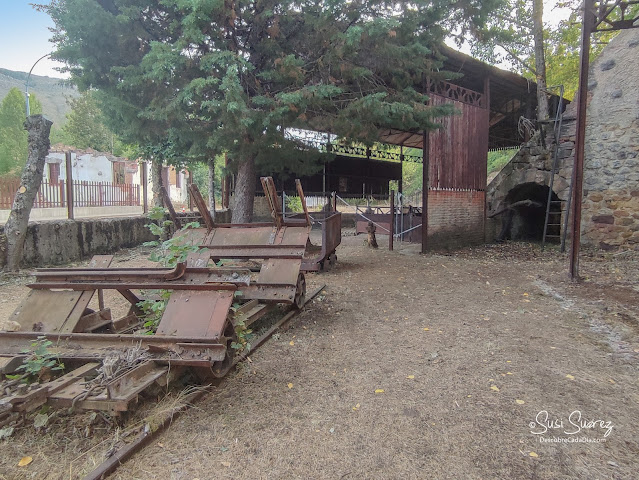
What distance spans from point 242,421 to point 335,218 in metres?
5.75

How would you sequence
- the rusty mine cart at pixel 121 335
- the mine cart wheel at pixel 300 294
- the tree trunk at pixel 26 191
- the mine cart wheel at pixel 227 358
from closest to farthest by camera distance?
the rusty mine cart at pixel 121 335, the mine cart wheel at pixel 227 358, the mine cart wheel at pixel 300 294, the tree trunk at pixel 26 191

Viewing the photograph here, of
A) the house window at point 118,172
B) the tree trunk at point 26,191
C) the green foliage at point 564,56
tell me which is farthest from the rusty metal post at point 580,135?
the house window at point 118,172

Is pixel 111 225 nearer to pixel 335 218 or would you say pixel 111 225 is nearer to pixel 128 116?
pixel 128 116

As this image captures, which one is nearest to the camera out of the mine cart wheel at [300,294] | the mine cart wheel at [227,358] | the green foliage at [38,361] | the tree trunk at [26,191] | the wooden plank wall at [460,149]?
the green foliage at [38,361]

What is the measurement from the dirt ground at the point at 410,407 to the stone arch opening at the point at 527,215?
8102 mm

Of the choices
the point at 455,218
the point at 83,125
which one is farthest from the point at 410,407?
the point at 83,125

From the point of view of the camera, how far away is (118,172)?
2691 centimetres

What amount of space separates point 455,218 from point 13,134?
32.3m

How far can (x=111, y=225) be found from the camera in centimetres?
1012

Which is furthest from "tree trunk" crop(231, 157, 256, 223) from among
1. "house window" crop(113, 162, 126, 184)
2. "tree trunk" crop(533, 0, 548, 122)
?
"house window" crop(113, 162, 126, 184)

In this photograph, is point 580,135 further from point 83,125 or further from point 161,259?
point 83,125

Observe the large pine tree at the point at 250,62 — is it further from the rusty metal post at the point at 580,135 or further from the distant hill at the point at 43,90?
the distant hill at the point at 43,90

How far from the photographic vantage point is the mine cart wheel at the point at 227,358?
3.12 meters

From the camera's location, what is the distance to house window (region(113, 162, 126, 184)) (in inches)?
1053
